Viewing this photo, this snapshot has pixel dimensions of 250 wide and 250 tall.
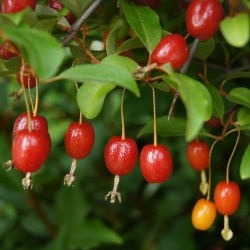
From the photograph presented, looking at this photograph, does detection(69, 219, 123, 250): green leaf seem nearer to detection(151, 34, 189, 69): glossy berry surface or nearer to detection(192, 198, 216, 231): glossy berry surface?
detection(192, 198, 216, 231): glossy berry surface

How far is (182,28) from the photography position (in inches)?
62.9

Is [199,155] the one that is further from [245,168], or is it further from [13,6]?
[13,6]

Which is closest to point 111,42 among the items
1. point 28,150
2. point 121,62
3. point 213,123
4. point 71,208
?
point 121,62

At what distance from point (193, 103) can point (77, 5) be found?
0.46 meters

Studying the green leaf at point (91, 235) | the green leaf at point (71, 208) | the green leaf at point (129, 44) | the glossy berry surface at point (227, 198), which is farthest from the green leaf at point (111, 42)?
the green leaf at point (71, 208)

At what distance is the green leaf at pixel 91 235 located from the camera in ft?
7.24

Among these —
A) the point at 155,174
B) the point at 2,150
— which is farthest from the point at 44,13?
the point at 2,150

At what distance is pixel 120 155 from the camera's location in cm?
113

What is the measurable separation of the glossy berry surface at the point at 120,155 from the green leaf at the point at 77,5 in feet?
1.15

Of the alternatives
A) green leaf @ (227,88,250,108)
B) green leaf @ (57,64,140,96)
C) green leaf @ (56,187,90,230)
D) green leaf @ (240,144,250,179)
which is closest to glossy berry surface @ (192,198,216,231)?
green leaf @ (240,144,250,179)

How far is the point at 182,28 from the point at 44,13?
2.12ft

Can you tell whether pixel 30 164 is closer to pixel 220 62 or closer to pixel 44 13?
pixel 44 13

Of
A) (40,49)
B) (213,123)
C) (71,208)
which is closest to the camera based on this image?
(40,49)

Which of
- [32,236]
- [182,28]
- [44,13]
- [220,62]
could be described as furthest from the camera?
[32,236]
